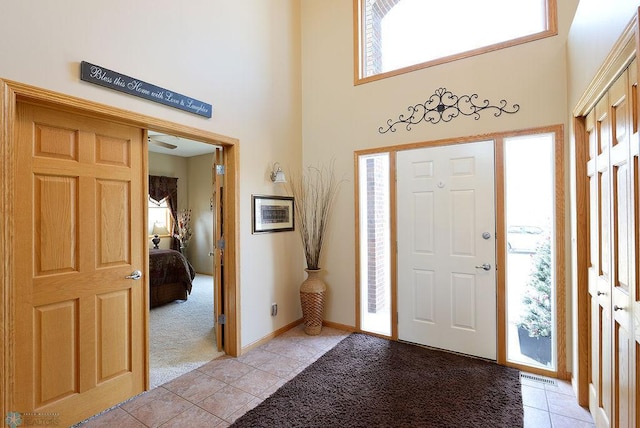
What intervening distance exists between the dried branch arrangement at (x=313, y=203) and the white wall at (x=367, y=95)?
12 cm

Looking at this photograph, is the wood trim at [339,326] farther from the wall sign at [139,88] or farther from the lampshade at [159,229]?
the lampshade at [159,229]

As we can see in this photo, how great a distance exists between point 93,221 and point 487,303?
3.31 meters

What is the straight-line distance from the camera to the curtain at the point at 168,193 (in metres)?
6.65

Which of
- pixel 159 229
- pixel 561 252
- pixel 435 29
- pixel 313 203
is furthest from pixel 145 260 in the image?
pixel 159 229

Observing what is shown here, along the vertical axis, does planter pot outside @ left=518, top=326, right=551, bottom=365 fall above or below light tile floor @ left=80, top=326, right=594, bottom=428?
above

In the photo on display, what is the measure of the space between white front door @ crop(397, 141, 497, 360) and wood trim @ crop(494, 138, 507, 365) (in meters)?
0.04

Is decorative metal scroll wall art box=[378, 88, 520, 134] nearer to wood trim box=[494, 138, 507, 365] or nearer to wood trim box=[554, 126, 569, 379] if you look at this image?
wood trim box=[494, 138, 507, 365]

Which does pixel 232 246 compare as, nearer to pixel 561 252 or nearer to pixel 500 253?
pixel 500 253

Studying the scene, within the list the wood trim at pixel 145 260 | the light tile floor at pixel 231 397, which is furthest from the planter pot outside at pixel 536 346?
the wood trim at pixel 145 260

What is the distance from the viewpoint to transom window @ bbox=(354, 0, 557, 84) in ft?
9.01

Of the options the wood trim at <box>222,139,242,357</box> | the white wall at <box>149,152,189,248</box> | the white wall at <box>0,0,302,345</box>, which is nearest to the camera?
the white wall at <box>0,0,302,345</box>

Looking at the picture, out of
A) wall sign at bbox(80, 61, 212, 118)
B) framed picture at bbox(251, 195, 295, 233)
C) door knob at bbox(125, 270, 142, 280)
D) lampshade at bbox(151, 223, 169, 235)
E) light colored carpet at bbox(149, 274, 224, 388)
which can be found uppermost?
wall sign at bbox(80, 61, 212, 118)

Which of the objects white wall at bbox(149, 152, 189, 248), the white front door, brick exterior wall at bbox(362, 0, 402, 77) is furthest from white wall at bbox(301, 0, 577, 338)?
white wall at bbox(149, 152, 189, 248)

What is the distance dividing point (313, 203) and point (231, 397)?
7.26 feet
